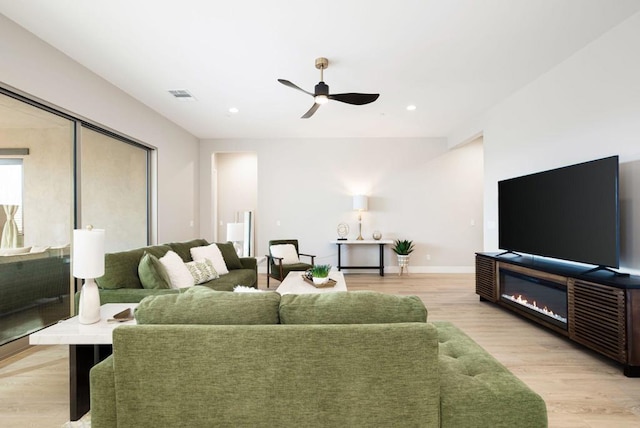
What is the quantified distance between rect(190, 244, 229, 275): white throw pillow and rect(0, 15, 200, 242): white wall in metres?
1.40

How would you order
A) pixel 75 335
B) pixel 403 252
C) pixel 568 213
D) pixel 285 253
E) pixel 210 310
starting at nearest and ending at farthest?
pixel 210 310, pixel 75 335, pixel 568 213, pixel 285 253, pixel 403 252

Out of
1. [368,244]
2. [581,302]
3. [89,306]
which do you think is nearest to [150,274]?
[89,306]

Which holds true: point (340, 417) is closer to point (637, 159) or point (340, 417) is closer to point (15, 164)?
point (637, 159)

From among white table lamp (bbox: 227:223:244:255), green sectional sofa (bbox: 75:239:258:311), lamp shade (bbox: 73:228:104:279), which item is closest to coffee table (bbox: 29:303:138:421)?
lamp shade (bbox: 73:228:104:279)

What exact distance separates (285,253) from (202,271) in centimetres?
210

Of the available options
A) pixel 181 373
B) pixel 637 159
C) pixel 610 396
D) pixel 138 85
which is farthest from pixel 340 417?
pixel 138 85

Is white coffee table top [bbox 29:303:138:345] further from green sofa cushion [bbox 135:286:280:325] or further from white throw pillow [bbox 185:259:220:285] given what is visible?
white throw pillow [bbox 185:259:220:285]

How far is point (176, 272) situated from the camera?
3.39 metres

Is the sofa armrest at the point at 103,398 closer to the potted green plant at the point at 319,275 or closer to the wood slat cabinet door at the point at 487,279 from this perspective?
the potted green plant at the point at 319,275

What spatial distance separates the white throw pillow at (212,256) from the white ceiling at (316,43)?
2.09 m

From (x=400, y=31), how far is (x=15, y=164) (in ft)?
12.0

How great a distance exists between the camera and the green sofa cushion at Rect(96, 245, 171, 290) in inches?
113

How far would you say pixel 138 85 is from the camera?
4.07m

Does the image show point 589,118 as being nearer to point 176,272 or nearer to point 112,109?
point 176,272
